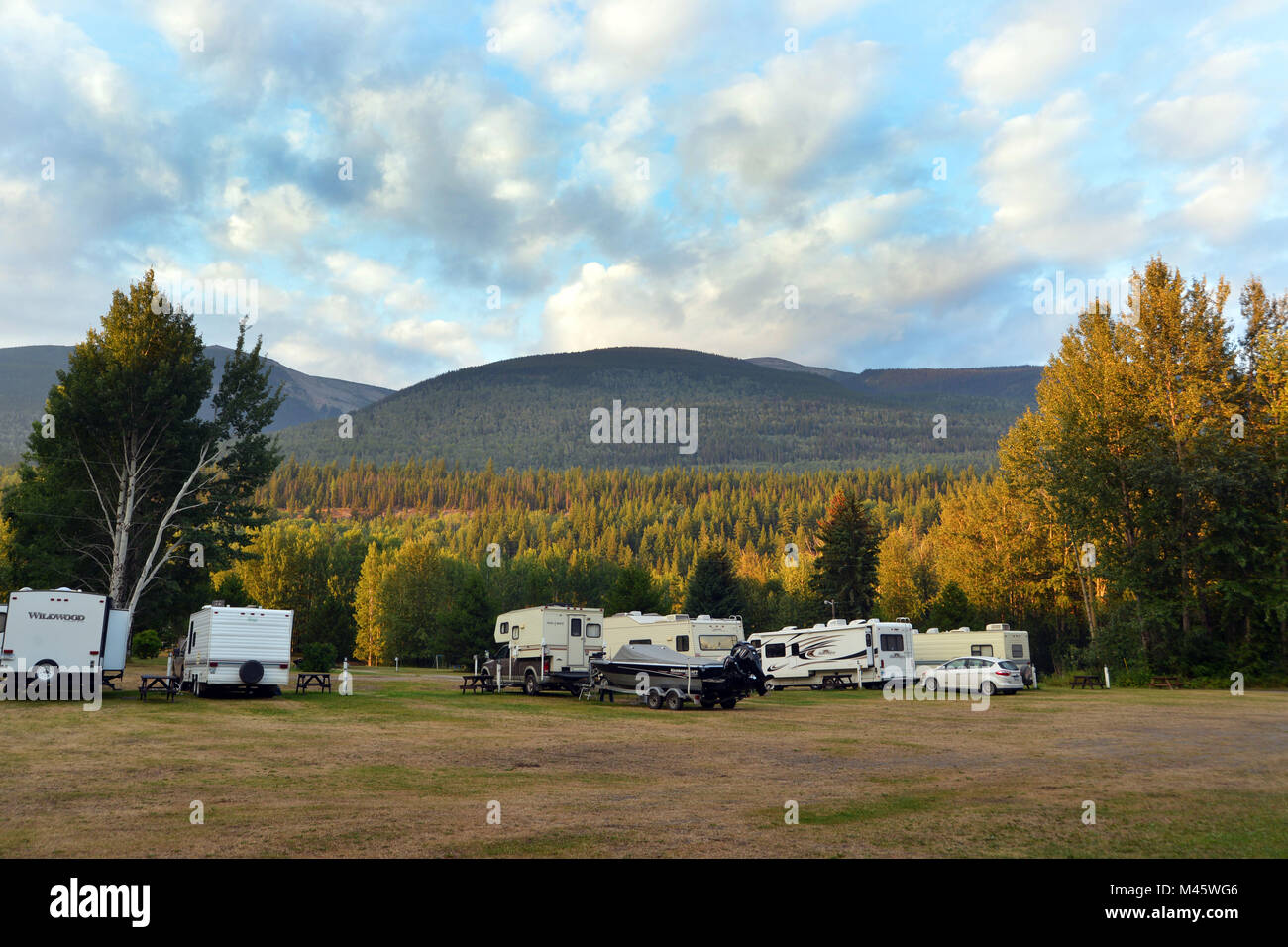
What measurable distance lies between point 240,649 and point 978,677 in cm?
2779

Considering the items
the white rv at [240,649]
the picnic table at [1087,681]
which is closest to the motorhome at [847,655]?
the picnic table at [1087,681]

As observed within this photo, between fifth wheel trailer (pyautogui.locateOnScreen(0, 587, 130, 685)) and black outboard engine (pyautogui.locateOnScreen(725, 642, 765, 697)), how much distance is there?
18.0 meters

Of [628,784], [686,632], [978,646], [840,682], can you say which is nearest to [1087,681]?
[978,646]

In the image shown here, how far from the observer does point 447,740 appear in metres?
17.4

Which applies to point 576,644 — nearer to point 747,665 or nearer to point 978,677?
point 747,665

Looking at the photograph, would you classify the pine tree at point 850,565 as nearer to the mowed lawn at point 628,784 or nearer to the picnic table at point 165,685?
the mowed lawn at point 628,784

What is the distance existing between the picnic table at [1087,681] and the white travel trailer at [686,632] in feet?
59.6

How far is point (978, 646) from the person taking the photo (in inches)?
1666

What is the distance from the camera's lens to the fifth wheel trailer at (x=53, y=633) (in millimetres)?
23969

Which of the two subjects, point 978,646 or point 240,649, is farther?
point 978,646
